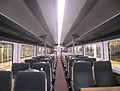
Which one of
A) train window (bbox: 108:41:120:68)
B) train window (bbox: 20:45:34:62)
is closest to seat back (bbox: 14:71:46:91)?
train window (bbox: 108:41:120:68)

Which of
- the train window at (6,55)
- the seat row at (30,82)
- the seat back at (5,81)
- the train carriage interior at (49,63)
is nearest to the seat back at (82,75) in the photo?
the train carriage interior at (49,63)

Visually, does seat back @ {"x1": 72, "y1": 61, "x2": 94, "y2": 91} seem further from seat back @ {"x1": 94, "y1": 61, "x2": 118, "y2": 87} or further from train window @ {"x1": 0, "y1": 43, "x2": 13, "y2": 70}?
train window @ {"x1": 0, "y1": 43, "x2": 13, "y2": 70}

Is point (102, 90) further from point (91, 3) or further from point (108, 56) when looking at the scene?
point (108, 56)

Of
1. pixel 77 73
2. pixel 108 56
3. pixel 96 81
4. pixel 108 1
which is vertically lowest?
pixel 96 81

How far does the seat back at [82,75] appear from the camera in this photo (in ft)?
10.3

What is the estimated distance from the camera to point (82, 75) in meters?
3.16

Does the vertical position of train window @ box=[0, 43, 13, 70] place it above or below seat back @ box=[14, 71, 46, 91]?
above

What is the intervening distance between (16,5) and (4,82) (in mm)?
1353

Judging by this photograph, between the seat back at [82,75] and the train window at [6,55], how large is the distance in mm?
2183

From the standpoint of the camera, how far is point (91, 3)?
7.74ft

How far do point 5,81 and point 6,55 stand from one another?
2237mm

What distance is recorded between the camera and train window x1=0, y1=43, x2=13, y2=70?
3947 mm

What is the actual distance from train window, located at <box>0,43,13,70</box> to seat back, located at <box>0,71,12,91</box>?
1.79m

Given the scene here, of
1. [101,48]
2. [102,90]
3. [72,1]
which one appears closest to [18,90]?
[102,90]
